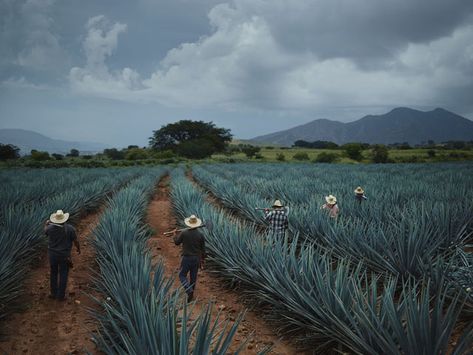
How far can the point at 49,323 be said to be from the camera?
3.82 meters

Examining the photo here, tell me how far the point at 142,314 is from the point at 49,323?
2.32 meters

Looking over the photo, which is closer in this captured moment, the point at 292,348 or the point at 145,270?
the point at 292,348

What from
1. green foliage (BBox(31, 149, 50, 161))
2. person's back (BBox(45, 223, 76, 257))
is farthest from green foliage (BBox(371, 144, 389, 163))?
green foliage (BBox(31, 149, 50, 161))

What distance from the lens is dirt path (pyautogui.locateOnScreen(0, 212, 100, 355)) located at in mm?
3318

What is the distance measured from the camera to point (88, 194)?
10883 mm

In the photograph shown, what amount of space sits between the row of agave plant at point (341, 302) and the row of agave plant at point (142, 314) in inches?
29.4

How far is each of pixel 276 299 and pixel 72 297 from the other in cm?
295

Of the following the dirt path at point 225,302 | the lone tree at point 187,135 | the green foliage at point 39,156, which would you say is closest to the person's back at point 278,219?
the dirt path at point 225,302

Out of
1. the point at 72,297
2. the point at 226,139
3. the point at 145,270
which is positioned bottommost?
the point at 72,297

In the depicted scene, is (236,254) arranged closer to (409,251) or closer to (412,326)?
(409,251)

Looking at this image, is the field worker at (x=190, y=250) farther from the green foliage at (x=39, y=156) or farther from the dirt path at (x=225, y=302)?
the green foliage at (x=39, y=156)

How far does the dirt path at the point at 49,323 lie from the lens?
10.9 feet

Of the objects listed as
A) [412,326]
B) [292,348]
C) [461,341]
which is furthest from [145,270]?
[461,341]

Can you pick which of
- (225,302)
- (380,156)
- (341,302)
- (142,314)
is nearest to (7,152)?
(225,302)
